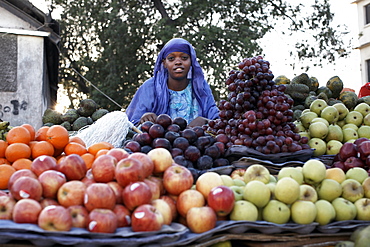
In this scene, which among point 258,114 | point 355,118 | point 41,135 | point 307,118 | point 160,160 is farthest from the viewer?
point 355,118

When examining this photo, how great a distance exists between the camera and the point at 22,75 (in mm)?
8812

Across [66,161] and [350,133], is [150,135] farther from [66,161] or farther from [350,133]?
[350,133]

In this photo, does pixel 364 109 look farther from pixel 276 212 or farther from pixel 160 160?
pixel 160 160

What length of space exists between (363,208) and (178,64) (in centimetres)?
277

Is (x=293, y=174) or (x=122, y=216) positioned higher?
(x=293, y=174)

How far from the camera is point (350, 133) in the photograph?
3445 mm

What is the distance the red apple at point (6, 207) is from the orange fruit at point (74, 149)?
837 millimetres

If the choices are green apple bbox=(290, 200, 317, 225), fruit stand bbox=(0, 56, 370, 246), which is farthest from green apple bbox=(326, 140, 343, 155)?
green apple bbox=(290, 200, 317, 225)

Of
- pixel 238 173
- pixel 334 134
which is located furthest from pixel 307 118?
pixel 238 173

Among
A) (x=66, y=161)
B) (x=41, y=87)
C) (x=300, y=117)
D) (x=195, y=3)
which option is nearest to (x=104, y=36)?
(x=195, y=3)

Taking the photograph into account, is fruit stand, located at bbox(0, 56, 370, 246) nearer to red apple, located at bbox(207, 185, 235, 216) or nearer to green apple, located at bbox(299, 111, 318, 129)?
red apple, located at bbox(207, 185, 235, 216)

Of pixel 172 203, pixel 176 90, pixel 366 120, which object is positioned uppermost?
pixel 176 90

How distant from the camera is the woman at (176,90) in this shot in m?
4.43

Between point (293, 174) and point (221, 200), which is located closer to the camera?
point (221, 200)
